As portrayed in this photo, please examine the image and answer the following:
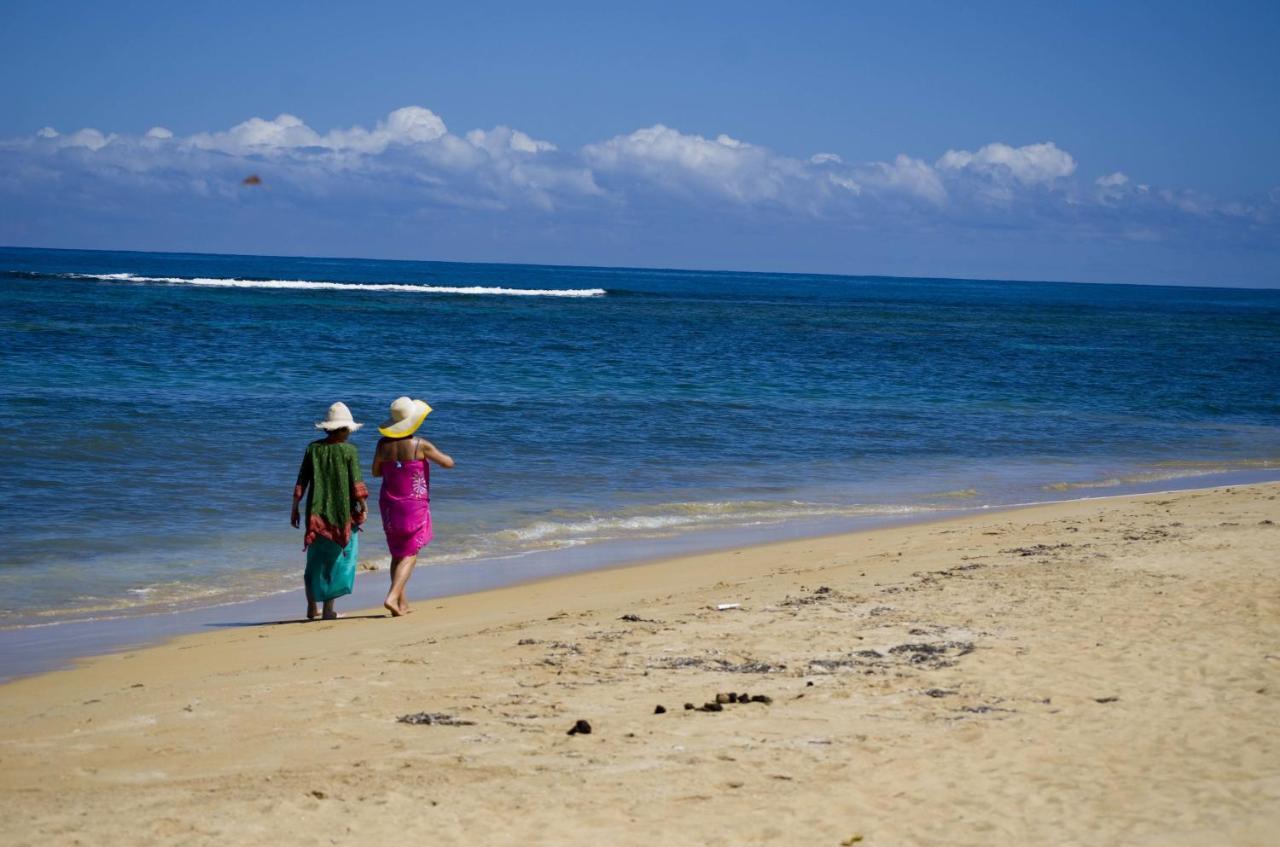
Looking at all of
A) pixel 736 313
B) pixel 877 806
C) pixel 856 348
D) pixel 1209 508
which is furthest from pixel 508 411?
pixel 736 313

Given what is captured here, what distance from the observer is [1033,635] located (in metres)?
6.91

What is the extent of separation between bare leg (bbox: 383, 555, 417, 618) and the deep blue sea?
1611mm

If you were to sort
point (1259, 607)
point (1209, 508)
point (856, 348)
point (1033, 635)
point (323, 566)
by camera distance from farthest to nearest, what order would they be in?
point (856, 348), point (1209, 508), point (323, 566), point (1259, 607), point (1033, 635)

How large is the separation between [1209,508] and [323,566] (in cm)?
868

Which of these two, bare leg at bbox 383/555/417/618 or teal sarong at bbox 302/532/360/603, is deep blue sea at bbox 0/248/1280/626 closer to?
teal sarong at bbox 302/532/360/603

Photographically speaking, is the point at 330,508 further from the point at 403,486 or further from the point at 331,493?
the point at 403,486

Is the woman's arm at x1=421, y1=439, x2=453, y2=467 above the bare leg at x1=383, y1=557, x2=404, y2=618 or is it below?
above

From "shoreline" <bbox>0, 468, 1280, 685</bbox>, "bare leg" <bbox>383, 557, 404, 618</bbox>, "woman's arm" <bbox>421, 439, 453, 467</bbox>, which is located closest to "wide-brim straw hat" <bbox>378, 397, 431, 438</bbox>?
"woman's arm" <bbox>421, 439, 453, 467</bbox>

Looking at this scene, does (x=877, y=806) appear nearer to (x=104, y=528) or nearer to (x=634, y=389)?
(x=104, y=528)

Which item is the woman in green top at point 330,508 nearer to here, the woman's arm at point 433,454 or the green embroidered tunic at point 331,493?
the green embroidered tunic at point 331,493

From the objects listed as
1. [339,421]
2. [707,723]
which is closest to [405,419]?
[339,421]

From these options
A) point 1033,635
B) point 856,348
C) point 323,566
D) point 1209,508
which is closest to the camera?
point 1033,635

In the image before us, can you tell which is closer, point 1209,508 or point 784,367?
point 1209,508

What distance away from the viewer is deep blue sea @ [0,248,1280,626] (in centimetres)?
1127
